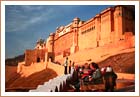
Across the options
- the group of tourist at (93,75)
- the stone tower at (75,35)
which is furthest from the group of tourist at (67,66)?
the stone tower at (75,35)

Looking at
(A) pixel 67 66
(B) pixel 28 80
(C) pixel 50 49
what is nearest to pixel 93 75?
(A) pixel 67 66

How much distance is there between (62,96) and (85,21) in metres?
1.33

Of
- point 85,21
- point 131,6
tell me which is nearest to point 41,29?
point 85,21

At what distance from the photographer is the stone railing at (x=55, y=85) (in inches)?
316

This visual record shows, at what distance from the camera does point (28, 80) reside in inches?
320

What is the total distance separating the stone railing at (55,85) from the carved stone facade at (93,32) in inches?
15.5

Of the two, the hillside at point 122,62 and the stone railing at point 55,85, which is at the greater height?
the hillside at point 122,62

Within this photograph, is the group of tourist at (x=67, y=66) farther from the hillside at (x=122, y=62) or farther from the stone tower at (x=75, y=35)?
the hillside at (x=122, y=62)

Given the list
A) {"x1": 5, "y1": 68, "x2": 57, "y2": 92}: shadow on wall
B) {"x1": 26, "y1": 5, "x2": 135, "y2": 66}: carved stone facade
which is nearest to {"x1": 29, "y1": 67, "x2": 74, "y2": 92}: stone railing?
{"x1": 5, "y1": 68, "x2": 57, "y2": 92}: shadow on wall

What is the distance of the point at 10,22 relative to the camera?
807 centimetres

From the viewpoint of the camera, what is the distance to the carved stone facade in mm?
7992

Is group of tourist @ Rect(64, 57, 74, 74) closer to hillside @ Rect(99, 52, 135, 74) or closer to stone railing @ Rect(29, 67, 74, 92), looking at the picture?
stone railing @ Rect(29, 67, 74, 92)

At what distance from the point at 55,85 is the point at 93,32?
111 cm

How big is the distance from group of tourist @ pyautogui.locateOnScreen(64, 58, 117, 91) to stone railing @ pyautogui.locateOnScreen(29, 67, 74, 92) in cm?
11
